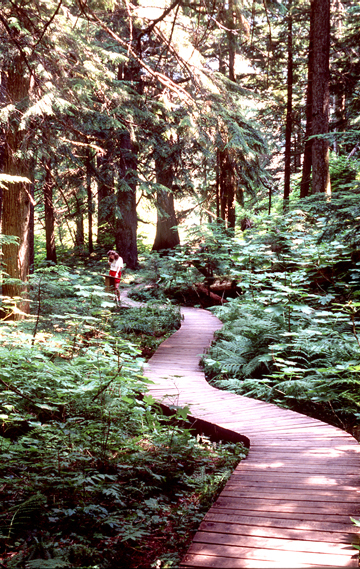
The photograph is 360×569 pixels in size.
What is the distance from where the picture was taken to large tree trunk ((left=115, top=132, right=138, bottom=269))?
16.1 meters

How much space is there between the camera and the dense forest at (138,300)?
3.37m

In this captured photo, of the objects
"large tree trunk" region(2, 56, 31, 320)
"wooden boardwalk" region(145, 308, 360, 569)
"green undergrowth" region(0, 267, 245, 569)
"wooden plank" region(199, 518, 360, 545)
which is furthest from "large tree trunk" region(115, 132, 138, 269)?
"wooden plank" region(199, 518, 360, 545)

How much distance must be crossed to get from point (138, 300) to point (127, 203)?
13.6 ft

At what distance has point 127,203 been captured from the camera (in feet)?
54.5

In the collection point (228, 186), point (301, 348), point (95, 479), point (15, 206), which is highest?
point (228, 186)

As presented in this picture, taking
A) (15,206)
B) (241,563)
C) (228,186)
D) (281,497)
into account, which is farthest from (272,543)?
(228,186)

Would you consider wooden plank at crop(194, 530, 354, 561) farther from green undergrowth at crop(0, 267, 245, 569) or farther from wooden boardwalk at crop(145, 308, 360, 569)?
green undergrowth at crop(0, 267, 245, 569)

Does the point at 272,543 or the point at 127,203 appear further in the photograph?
the point at 127,203

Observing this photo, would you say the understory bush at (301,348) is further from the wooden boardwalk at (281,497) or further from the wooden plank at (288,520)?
the wooden plank at (288,520)

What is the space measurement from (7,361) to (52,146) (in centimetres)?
520

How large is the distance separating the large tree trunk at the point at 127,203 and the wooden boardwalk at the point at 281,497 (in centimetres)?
1159

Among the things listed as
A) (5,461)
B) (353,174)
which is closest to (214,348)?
(5,461)

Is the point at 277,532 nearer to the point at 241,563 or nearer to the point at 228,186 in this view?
the point at 241,563

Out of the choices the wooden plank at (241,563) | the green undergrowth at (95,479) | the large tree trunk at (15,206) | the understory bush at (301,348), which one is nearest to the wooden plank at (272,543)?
the wooden plank at (241,563)
